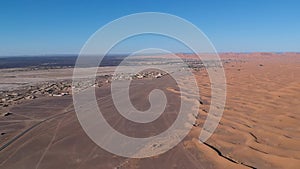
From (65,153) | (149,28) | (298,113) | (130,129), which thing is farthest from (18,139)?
(298,113)

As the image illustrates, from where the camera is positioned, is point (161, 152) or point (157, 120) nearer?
point (161, 152)

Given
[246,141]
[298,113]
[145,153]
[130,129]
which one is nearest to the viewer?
[145,153]

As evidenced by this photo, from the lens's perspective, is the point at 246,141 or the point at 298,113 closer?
the point at 246,141

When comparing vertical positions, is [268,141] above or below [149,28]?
below

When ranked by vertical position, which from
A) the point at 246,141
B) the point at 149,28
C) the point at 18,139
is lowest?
the point at 18,139

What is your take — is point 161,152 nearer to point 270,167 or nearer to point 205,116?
point 270,167

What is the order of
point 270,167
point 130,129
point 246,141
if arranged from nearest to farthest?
point 270,167 < point 246,141 < point 130,129

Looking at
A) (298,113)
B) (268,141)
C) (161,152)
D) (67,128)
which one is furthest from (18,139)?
(298,113)

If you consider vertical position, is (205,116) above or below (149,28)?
below

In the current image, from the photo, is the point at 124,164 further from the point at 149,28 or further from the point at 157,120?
the point at 149,28
